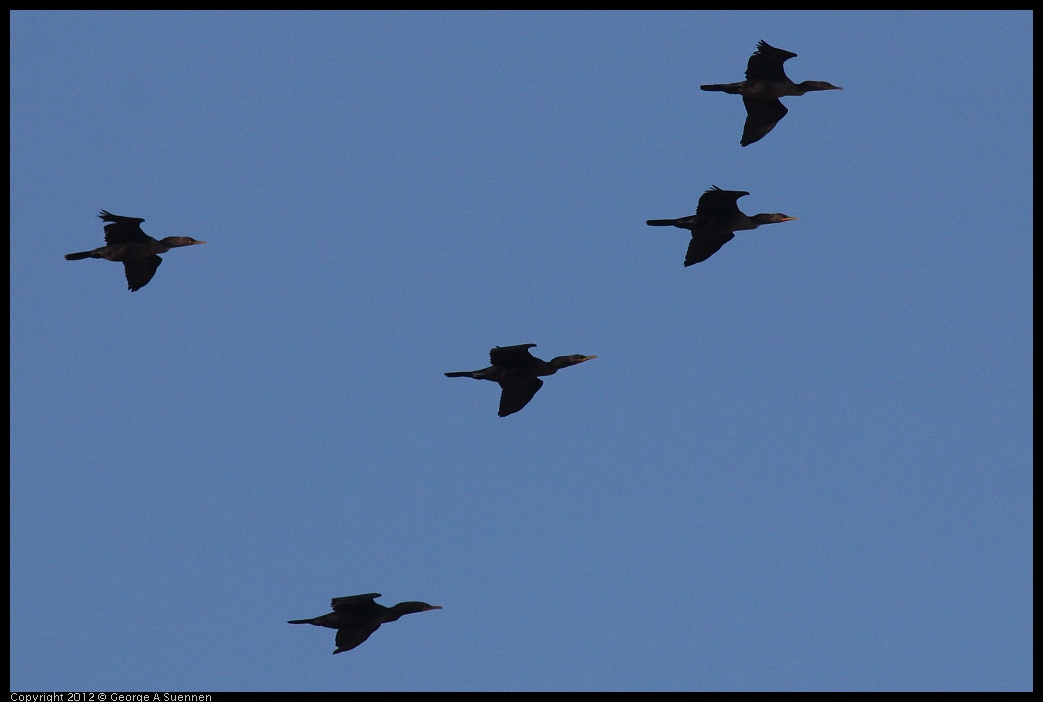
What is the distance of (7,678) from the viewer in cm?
2353

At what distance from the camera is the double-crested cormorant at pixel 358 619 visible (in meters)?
23.9

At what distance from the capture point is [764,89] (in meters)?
26.1

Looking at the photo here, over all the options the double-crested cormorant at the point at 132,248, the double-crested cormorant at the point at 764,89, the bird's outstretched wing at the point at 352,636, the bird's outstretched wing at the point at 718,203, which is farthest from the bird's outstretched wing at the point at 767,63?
the bird's outstretched wing at the point at 352,636

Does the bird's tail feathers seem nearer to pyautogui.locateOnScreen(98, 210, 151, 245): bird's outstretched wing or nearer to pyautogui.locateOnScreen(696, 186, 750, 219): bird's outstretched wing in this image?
pyautogui.locateOnScreen(696, 186, 750, 219): bird's outstretched wing

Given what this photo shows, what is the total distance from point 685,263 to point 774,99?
364cm

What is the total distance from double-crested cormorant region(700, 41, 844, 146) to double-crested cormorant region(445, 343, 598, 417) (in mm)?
5441

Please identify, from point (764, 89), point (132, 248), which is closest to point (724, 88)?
point (764, 89)

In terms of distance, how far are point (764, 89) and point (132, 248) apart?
11763 millimetres

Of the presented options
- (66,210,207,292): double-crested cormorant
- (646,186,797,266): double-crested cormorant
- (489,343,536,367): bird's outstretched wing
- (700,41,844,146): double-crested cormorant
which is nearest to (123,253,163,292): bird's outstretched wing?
(66,210,207,292): double-crested cormorant

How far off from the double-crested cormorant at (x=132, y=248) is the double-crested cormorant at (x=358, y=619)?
22.7 ft

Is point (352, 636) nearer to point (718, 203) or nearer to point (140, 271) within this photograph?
point (140, 271)

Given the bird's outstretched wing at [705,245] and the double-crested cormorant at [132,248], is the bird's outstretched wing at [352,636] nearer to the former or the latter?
the double-crested cormorant at [132,248]
